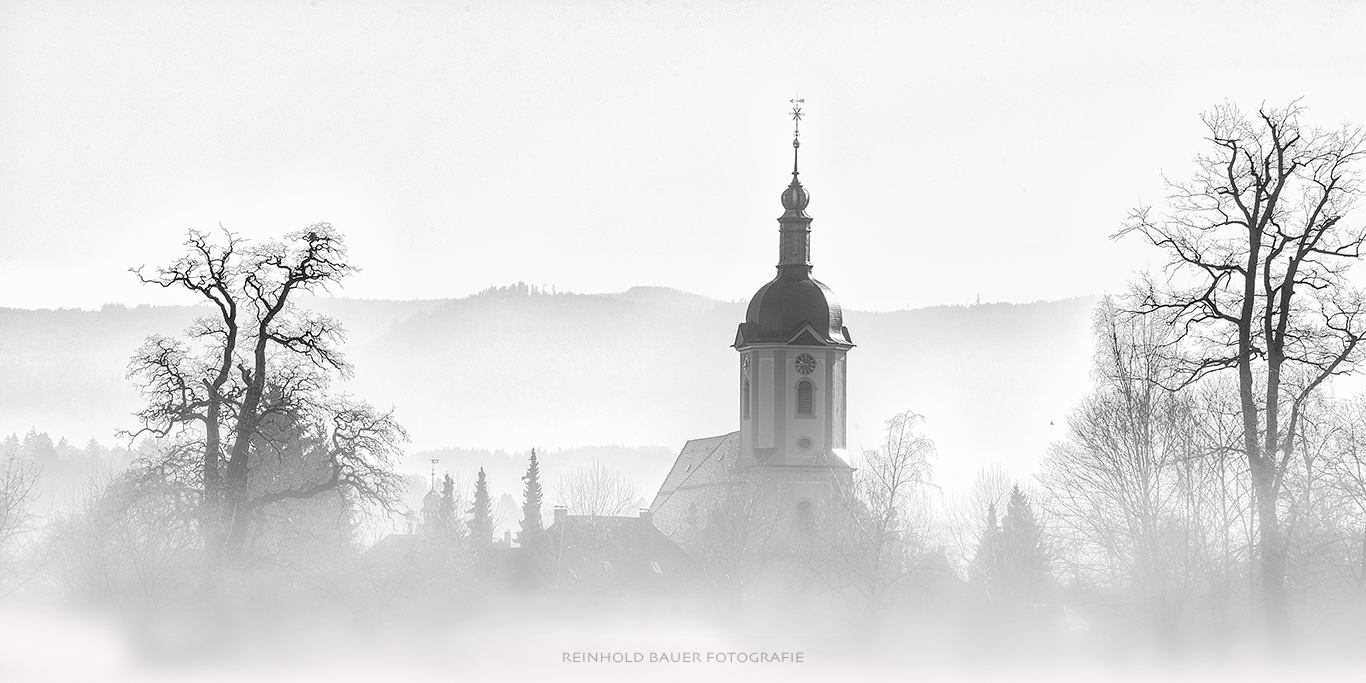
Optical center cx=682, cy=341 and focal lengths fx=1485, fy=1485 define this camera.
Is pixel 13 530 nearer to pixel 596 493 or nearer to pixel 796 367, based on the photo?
pixel 796 367

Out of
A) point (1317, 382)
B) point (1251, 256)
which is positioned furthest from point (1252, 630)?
point (1251, 256)

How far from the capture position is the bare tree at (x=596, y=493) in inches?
2603

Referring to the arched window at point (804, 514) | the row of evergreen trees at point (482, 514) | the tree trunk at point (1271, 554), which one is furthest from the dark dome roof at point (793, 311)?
the tree trunk at point (1271, 554)

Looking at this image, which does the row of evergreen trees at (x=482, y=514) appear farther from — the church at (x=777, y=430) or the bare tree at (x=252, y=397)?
the bare tree at (x=252, y=397)

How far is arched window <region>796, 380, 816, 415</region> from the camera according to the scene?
59.8 metres

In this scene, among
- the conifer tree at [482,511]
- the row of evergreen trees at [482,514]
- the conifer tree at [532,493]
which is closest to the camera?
the row of evergreen trees at [482,514]

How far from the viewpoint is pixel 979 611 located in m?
41.5

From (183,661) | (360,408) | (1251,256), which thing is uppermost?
(1251,256)

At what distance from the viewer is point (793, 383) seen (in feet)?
196

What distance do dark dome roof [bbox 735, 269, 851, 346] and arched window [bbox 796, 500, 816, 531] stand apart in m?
6.53

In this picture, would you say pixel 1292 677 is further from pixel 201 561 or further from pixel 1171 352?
pixel 201 561

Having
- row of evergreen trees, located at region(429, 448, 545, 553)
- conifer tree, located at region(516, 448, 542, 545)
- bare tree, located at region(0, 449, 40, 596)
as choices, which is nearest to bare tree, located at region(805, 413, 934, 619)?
row of evergreen trees, located at region(429, 448, 545, 553)

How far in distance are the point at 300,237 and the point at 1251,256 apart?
16.6 m

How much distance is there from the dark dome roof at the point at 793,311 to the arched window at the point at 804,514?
6.53m
